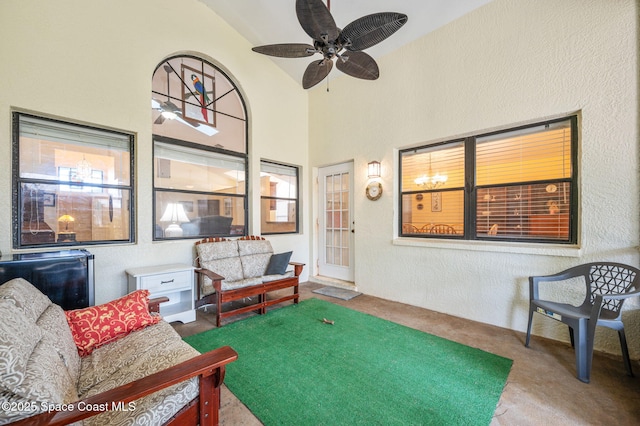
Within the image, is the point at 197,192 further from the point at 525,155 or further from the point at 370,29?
the point at 525,155

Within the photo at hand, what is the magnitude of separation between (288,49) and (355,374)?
303 centimetres

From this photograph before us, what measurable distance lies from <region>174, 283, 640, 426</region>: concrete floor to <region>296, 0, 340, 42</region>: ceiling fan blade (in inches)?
115

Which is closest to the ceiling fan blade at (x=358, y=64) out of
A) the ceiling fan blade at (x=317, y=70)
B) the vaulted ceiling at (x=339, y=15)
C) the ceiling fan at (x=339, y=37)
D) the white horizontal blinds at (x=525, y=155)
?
the ceiling fan at (x=339, y=37)

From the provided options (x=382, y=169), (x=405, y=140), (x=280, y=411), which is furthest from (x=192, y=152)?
(x=280, y=411)

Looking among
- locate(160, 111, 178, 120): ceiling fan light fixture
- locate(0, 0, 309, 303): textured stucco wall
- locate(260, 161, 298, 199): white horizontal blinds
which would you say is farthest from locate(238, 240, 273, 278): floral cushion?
locate(160, 111, 178, 120): ceiling fan light fixture

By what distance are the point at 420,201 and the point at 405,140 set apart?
2.99 feet

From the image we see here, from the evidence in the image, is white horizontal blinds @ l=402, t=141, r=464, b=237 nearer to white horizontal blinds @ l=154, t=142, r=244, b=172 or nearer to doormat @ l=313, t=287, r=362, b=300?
doormat @ l=313, t=287, r=362, b=300

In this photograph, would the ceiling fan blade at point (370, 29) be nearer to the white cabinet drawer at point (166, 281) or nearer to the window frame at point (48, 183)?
the window frame at point (48, 183)

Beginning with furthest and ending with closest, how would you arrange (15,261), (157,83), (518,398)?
(157,83)
(15,261)
(518,398)

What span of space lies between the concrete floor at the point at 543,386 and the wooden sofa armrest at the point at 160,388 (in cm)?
50

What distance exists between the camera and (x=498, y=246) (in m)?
2.99

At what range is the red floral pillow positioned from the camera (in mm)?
1683

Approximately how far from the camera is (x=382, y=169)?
13.2ft

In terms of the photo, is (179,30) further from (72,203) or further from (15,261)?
(15,261)
